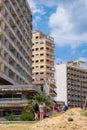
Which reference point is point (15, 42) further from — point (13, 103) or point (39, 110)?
point (39, 110)

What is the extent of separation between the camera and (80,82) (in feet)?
612

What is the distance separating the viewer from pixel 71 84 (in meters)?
183

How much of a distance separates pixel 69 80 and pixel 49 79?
30.2 metres

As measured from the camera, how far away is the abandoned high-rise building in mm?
83062

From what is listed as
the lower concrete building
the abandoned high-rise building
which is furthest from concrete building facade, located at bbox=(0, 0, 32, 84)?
the lower concrete building

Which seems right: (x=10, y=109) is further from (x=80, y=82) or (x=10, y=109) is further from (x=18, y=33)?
(x=80, y=82)

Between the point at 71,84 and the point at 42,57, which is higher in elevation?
the point at 42,57

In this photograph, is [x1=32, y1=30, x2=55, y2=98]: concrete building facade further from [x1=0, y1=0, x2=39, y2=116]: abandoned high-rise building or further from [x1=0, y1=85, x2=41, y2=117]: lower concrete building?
[x1=0, y1=85, x2=41, y2=117]: lower concrete building

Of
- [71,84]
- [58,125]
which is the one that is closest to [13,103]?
[58,125]

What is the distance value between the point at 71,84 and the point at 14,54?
279ft

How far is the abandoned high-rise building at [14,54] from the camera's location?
273 feet

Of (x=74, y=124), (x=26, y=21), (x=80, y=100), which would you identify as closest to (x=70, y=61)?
(x=80, y=100)

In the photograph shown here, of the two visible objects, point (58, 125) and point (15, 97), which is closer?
point (58, 125)

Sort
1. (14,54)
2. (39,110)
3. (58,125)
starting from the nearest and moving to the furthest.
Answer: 1. (58,125)
2. (39,110)
3. (14,54)
